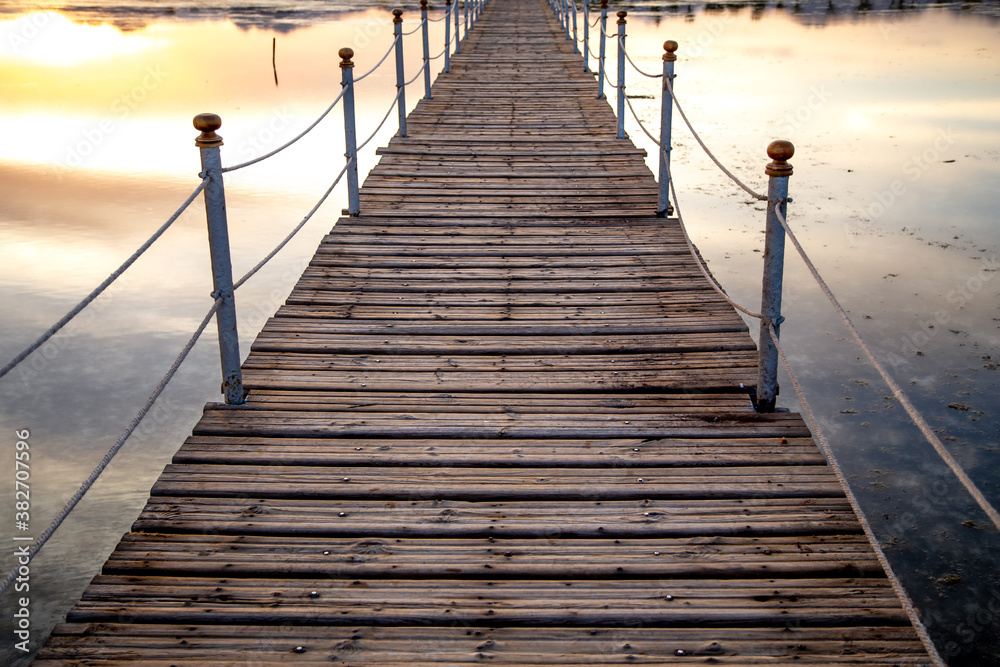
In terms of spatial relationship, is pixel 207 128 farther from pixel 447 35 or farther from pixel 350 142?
pixel 447 35

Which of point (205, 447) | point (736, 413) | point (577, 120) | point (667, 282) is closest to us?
point (205, 447)

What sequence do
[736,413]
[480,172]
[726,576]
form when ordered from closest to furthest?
[726,576] < [736,413] < [480,172]

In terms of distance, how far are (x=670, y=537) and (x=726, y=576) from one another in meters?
0.22

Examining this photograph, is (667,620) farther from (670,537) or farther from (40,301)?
(40,301)

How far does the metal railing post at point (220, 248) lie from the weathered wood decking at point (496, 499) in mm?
125

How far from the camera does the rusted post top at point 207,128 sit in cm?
307

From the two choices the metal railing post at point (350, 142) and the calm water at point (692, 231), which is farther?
the metal railing post at point (350, 142)

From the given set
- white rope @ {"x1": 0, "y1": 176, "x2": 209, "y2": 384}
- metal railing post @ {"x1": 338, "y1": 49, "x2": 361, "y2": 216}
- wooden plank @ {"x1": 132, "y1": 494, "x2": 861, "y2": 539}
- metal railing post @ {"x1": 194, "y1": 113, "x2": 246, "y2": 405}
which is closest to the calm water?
wooden plank @ {"x1": 132, "y1": 494, "x2": 861, "y2": 539}

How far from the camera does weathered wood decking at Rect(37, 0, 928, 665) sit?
2.30m

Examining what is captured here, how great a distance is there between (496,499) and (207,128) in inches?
64.1

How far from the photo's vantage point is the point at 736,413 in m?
3.38

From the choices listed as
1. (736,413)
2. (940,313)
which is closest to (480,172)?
(940,313)

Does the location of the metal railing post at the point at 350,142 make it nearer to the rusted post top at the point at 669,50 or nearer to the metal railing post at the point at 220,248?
the rusted post top at the point at 669,50

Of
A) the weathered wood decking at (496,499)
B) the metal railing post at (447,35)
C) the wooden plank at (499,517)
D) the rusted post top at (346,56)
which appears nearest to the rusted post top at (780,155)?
the weathered wood decking at (496,499)
